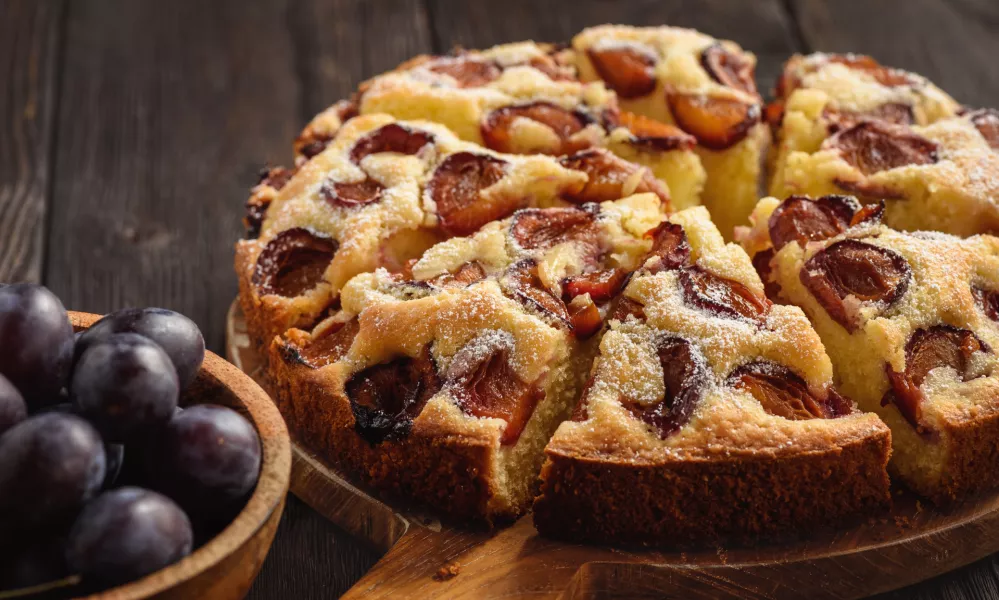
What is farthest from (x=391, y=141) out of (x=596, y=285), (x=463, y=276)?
(x=596, y=285)

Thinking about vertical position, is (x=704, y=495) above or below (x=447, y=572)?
above

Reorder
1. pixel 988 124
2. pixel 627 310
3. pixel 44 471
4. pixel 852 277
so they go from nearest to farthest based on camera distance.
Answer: pixel 44 471 → pixel 627 310 → pixel 852 277 → pixel 988 124

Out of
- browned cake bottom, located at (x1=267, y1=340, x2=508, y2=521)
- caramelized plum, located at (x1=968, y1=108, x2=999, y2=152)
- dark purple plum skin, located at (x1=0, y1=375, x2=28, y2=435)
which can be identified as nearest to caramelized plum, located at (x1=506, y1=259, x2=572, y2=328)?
browned cake bottom, located at (x1=267, y1=340, x2=508, y2=521)

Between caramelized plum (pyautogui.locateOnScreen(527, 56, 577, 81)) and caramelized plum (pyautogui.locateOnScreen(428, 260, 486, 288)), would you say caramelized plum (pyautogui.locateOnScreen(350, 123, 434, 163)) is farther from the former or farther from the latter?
caramelized plum (pyautogui.locateOnScreen(527, 56, 577, 81))

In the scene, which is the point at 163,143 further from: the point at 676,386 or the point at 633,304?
the point at 676,386

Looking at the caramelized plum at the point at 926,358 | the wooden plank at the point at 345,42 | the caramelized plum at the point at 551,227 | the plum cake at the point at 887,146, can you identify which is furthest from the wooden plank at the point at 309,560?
the wooden plank at the point at 345,42

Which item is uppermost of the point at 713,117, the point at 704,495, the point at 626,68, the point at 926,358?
the point at 626,68

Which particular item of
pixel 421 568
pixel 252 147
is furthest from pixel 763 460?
pixel 252 147

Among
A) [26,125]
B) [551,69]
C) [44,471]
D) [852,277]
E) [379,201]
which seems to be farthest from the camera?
[26,125]

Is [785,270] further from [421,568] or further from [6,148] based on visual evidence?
[6,148]
